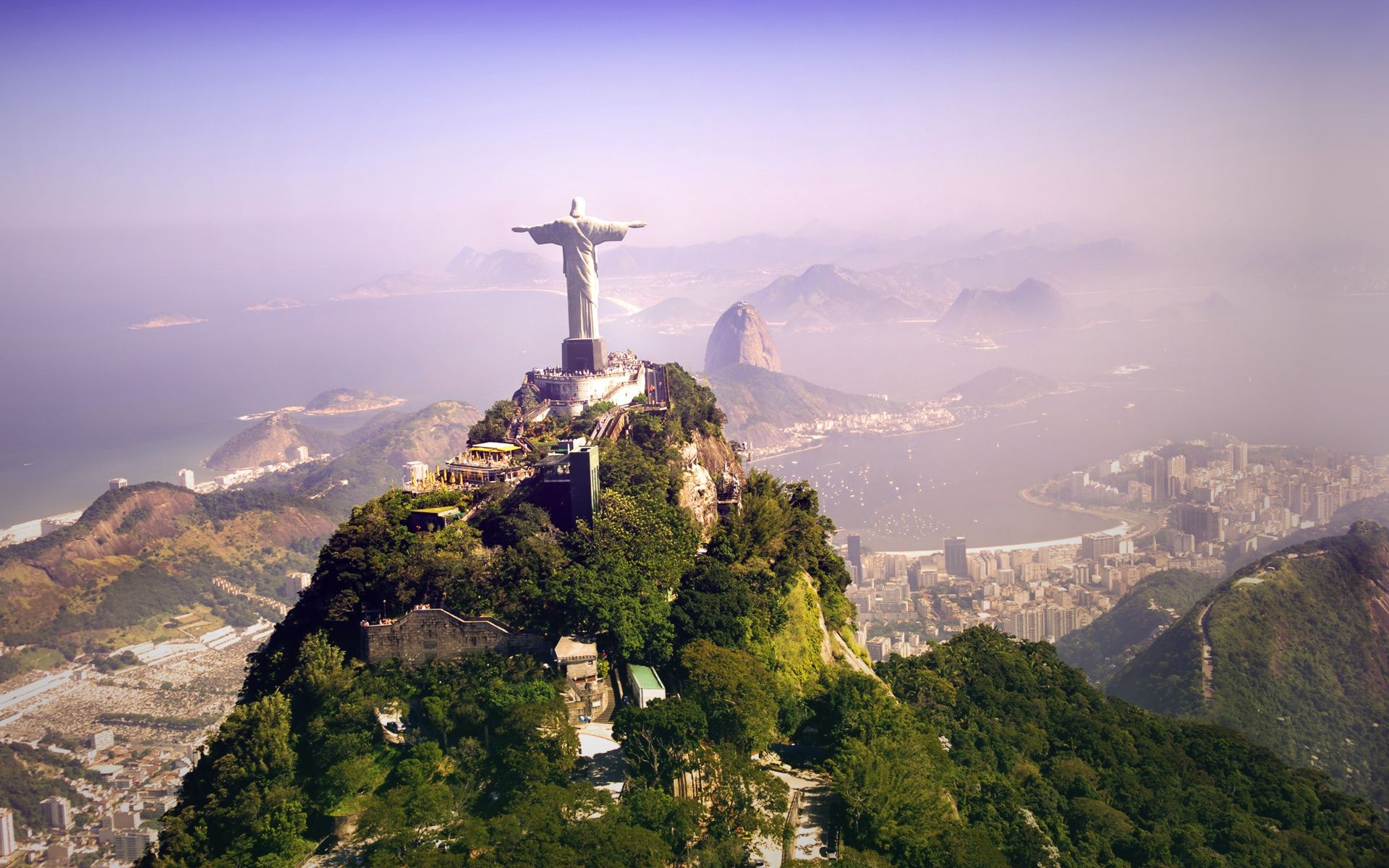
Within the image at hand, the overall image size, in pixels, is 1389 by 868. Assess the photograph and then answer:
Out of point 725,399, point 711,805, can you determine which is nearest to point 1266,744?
point 711,805

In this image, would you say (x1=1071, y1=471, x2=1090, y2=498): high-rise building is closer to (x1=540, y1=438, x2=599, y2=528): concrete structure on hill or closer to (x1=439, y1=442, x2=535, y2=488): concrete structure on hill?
(x1=439, y1=442, x2=535, y2=488): concrete structure on hill

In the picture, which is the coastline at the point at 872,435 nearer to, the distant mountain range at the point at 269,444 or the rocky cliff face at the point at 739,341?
the rocky cliff face at the point at 739,341

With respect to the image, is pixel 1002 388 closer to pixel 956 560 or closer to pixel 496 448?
pixel 956 560

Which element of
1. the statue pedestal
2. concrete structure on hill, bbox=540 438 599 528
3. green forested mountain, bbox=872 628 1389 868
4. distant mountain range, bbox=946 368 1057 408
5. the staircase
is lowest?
distant mountain range, bbox=946 368 1057 408

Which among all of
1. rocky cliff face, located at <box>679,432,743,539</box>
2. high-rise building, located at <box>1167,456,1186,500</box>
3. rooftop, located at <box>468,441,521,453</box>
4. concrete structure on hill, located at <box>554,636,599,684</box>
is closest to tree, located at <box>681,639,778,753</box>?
concrete structure on hill, located at <box>554,636,599,684</box>

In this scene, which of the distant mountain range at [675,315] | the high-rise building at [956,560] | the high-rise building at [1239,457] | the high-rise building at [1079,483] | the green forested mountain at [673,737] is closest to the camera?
the green forested mountain at [673,737]

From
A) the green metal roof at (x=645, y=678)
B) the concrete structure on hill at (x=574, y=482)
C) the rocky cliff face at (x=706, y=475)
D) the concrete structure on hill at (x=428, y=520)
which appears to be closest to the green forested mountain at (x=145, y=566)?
the rocky cliff face at (x=706, y=475)
